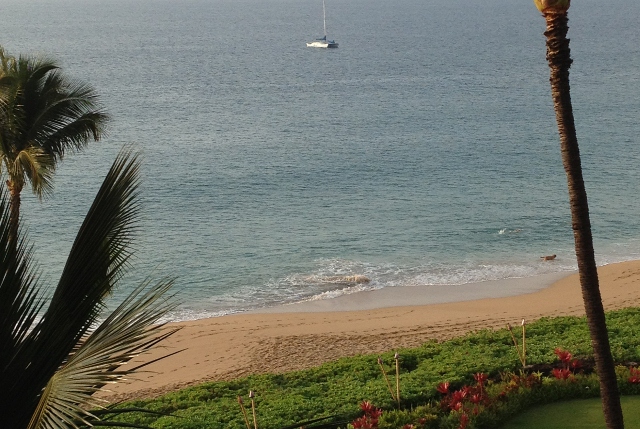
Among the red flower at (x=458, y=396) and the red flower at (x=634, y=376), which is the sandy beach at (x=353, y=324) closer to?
the red flower at (x=458, y=396)

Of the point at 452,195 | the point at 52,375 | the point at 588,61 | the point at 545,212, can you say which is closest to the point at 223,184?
the point at 452,195

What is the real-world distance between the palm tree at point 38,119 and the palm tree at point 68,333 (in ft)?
37.2

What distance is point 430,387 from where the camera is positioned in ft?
46.0

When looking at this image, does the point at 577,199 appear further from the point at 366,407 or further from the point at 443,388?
the point at 443,388

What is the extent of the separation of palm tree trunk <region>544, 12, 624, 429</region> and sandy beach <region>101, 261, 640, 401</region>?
34.2 feet

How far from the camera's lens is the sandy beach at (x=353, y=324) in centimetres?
2017

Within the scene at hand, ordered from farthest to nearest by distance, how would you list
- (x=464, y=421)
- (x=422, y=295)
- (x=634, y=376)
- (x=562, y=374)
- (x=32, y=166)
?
(x=422, y=295), (x=32, y=166), (x=562, y=374), (x=634, y=376), (x=464, y=421)

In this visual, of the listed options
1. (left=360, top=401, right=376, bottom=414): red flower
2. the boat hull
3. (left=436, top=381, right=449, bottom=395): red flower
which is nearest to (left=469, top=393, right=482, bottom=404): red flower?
(left=436, top=381, right=449, bottom=395): red flower

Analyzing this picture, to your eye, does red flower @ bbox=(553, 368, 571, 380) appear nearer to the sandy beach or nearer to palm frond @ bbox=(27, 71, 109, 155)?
the sandy beach

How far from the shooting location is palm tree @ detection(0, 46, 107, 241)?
15945 mm

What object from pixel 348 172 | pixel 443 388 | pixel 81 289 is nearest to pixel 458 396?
pixel 443 388

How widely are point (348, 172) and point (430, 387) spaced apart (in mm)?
34401

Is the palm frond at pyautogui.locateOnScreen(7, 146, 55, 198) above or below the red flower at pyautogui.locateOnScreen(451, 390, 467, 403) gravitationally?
above

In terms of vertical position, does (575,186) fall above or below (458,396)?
above
